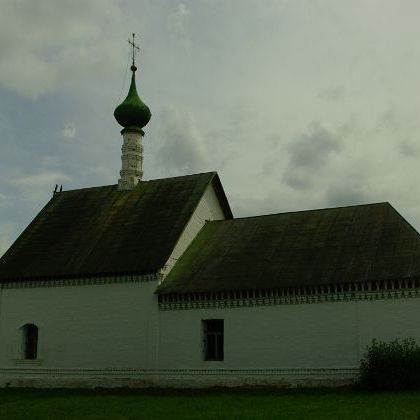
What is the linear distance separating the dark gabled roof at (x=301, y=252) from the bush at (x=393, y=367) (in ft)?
7.31

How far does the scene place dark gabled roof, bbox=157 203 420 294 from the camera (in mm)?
22422

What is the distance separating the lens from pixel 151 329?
25.5 metres

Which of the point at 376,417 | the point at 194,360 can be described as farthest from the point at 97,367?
the point at 376,417

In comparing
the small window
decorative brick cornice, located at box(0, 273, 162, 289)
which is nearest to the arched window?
decorative brick cornice, located at box(0, 273, 162, 289)

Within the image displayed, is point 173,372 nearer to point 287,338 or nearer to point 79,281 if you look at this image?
point 287,338

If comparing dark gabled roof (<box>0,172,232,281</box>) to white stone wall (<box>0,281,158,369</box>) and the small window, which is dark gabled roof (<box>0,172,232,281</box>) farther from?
the small window

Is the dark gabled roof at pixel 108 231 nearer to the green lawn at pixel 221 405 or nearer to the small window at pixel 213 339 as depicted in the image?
the small window at pixel 213 339

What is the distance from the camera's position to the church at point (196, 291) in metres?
22.1

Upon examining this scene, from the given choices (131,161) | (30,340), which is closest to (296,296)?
(30,340)

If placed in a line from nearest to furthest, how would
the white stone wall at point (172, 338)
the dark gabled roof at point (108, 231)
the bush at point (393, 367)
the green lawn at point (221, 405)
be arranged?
the green lawn at point (221, 405), the bush at point (393, 367), the white stone wall at point (172, 338), the dark gabled roof at point (108, 231)

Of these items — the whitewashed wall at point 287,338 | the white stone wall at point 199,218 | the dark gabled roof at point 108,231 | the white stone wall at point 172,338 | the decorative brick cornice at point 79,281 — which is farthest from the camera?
the dark gabled roof at point 108,231

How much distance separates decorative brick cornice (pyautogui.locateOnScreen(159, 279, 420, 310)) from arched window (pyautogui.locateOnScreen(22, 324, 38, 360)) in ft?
21.0

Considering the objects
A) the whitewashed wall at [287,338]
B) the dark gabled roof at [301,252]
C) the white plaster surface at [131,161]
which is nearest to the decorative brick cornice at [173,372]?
the whitewashed wall at [287,338]

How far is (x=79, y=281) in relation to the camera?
27484 millimetres
